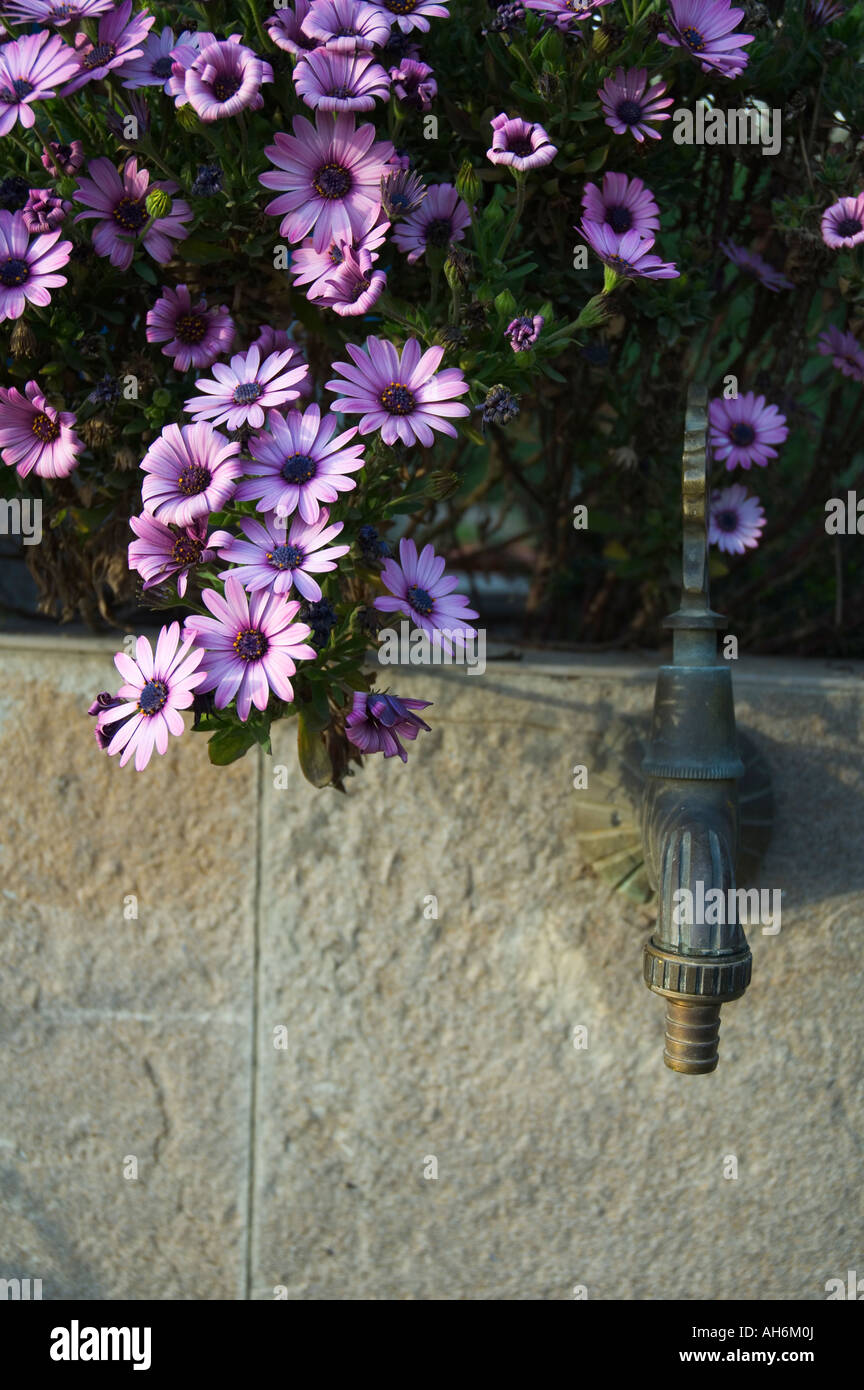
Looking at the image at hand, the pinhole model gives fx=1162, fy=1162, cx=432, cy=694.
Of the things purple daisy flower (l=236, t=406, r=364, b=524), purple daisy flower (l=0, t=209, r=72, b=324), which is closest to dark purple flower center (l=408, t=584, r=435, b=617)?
purple daisy flower (l=236, t=406, r=364, b=524)

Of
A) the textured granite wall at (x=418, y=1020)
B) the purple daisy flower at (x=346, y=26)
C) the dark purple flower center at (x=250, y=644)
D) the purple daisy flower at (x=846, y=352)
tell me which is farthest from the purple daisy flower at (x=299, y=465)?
the purple daisy flower at (x=846, y=352)

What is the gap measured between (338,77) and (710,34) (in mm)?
381

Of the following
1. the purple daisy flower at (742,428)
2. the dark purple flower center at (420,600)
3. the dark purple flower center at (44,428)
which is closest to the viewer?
the dark purple flower center at (420,600)

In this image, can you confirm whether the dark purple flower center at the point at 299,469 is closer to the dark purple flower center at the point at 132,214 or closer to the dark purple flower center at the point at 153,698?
the dark purple flower center at the point at 153,698

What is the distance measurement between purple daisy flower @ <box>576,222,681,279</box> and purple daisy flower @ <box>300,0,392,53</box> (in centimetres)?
25

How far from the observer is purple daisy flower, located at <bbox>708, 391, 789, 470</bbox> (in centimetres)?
140

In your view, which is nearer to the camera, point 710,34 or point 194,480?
point 194,480

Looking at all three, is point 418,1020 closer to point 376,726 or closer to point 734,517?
point 376,726

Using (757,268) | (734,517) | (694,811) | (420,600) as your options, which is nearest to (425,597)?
(420,600)

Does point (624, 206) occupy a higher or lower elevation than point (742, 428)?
higher

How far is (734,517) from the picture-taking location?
1.45 m

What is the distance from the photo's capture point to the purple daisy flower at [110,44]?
3.52ft

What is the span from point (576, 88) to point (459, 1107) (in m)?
1.18

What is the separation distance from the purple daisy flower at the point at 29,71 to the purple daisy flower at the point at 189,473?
339mm
